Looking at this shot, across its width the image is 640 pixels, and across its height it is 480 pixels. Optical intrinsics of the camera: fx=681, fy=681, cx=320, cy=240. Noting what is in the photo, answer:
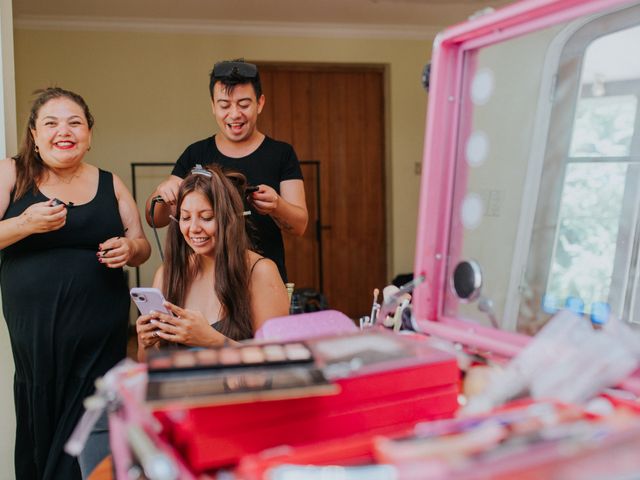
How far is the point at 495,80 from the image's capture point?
977 mm

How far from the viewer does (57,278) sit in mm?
1875

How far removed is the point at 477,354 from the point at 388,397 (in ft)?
0.72

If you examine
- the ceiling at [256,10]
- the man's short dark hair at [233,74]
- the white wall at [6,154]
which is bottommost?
the white wall at [6,154]

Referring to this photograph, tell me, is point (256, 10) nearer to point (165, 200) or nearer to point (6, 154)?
point (6, 154)

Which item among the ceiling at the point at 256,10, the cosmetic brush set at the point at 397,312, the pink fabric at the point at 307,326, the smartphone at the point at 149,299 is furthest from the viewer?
the ceiling at the point at 256,10

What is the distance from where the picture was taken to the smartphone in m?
1.44

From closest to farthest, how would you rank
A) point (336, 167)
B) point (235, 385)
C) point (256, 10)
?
1. point (235, 385)
2. point (256, 10)
3. point (336, 167)

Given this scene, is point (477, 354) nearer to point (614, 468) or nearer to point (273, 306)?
point (614, 468)

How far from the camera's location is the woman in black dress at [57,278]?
1860 millimetres

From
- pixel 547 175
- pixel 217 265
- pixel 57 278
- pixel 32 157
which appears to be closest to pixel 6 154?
pixel 32 157

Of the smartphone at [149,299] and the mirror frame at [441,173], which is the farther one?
the smartphone at [149,299]

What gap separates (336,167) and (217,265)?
386 cm

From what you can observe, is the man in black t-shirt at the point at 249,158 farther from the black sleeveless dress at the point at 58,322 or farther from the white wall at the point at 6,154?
the white wall at the point at 6,154

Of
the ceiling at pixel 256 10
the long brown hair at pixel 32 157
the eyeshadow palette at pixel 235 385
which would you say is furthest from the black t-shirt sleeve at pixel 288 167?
the ceiling at pixel 256 10
